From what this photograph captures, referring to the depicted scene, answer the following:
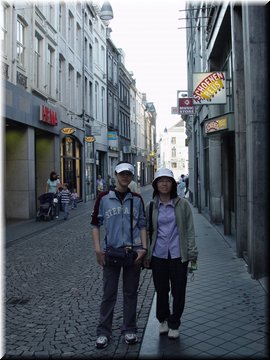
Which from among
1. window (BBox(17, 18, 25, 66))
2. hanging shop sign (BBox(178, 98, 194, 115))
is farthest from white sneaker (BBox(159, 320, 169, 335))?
window (BBox(17, 18, 25, 66))

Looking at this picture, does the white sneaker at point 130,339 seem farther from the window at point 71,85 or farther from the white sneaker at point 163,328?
the window at point 71,85

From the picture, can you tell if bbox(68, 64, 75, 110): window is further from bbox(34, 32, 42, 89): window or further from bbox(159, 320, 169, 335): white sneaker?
bbox(159, 320, 169, 335): white sneaker

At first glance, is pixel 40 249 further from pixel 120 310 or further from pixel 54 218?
pixel 54 218

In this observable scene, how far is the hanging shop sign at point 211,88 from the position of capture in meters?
10.9

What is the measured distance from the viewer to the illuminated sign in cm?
867

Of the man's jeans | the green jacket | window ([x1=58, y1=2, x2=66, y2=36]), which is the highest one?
window ([x1=58, y1=2, x2=66, y2=36])

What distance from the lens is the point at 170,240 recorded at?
4.31 m

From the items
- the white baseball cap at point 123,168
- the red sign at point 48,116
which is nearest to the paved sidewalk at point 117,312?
the white baseball cap at point 123,168

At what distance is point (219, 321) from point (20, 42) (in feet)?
46.3

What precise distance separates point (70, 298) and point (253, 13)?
494 cm

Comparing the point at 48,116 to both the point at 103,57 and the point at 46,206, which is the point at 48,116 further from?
the point at 103,57

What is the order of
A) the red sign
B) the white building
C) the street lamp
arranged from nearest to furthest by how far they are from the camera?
the red sign
the street lamp
the white building

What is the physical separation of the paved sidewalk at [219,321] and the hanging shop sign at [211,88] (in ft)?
15.9

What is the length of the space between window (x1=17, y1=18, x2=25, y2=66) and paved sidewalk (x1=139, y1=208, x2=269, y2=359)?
38.5 ft
